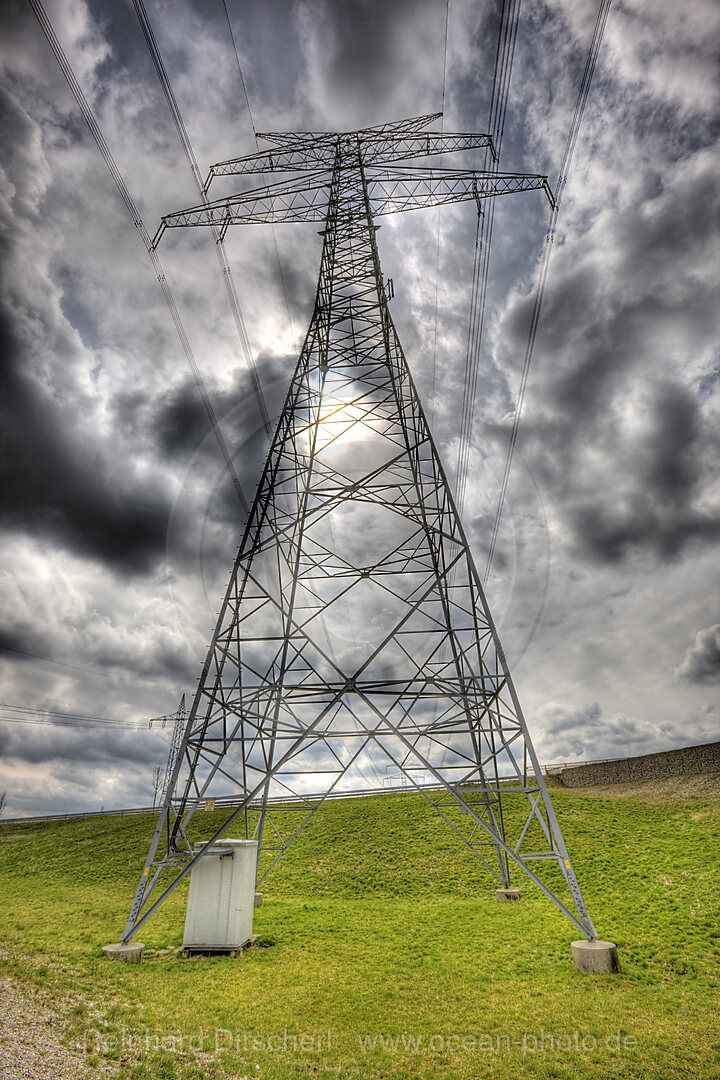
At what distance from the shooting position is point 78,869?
31.1 m

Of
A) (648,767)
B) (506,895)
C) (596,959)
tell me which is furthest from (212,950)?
(648,767)

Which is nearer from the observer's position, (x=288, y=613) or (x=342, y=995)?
(x=342, y=995)

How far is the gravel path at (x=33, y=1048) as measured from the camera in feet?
22.5

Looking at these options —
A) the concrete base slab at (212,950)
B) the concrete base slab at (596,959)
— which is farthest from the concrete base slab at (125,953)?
the concrete base slab at (596,959)

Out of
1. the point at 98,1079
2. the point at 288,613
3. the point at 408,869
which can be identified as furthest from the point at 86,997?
the point at 408,869

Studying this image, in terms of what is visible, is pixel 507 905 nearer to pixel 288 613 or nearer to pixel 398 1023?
pixel 398 1023

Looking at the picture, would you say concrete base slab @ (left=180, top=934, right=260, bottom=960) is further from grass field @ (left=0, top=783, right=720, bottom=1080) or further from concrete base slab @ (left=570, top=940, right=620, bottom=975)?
concrete base slab @ (left=570, top=940, right=620, bottom=975)

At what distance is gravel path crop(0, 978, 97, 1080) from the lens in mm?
6859

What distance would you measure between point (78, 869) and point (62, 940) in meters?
19.7

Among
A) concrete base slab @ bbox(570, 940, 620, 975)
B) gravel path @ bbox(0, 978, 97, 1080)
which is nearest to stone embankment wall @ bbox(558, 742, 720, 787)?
concrete base slab @ bbox(570, 940, 620, 975)

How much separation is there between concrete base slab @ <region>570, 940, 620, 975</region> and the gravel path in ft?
30.9

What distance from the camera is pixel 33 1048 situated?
24.7 feet

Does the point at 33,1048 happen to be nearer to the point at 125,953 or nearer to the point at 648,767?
the point at 125,953

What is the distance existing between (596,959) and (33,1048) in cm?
1033
